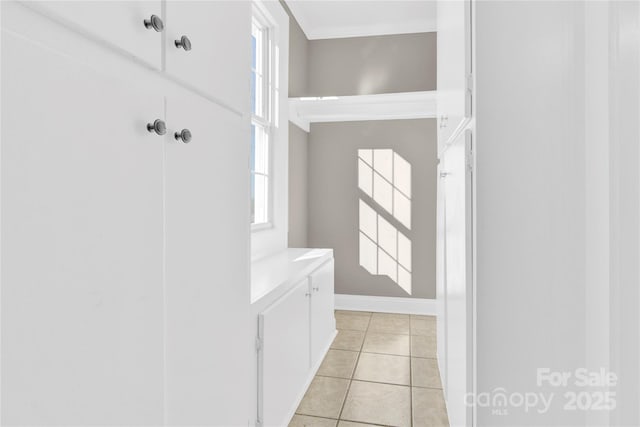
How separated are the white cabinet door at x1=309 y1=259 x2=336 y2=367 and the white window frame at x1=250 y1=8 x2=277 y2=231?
0.56m

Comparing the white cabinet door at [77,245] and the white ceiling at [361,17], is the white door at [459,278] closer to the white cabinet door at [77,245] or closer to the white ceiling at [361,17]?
the white cabinet door at [77,245]

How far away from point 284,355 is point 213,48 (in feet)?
4.30

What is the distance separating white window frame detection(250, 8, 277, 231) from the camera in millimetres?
2708

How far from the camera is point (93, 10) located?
24.0 inches

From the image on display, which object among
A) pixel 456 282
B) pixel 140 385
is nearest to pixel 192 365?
pixel 140 385

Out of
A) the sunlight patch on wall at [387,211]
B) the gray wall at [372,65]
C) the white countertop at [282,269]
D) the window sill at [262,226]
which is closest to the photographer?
the white countertop at [282,269]

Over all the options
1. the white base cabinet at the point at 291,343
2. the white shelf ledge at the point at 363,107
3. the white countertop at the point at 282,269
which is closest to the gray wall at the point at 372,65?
the white shelf ledge at the point at 363,107

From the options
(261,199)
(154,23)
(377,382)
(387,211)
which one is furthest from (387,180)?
(154,23)

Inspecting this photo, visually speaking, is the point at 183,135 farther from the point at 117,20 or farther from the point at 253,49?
the point at 253,49

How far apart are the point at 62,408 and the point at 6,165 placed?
37 centimetres

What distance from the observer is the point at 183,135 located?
83cm

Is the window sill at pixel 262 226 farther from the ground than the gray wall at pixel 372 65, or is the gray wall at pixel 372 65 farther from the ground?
the gray wall at pixel 372 65

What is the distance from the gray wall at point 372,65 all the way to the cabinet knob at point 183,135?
10.2 feet

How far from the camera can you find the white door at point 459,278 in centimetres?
120
